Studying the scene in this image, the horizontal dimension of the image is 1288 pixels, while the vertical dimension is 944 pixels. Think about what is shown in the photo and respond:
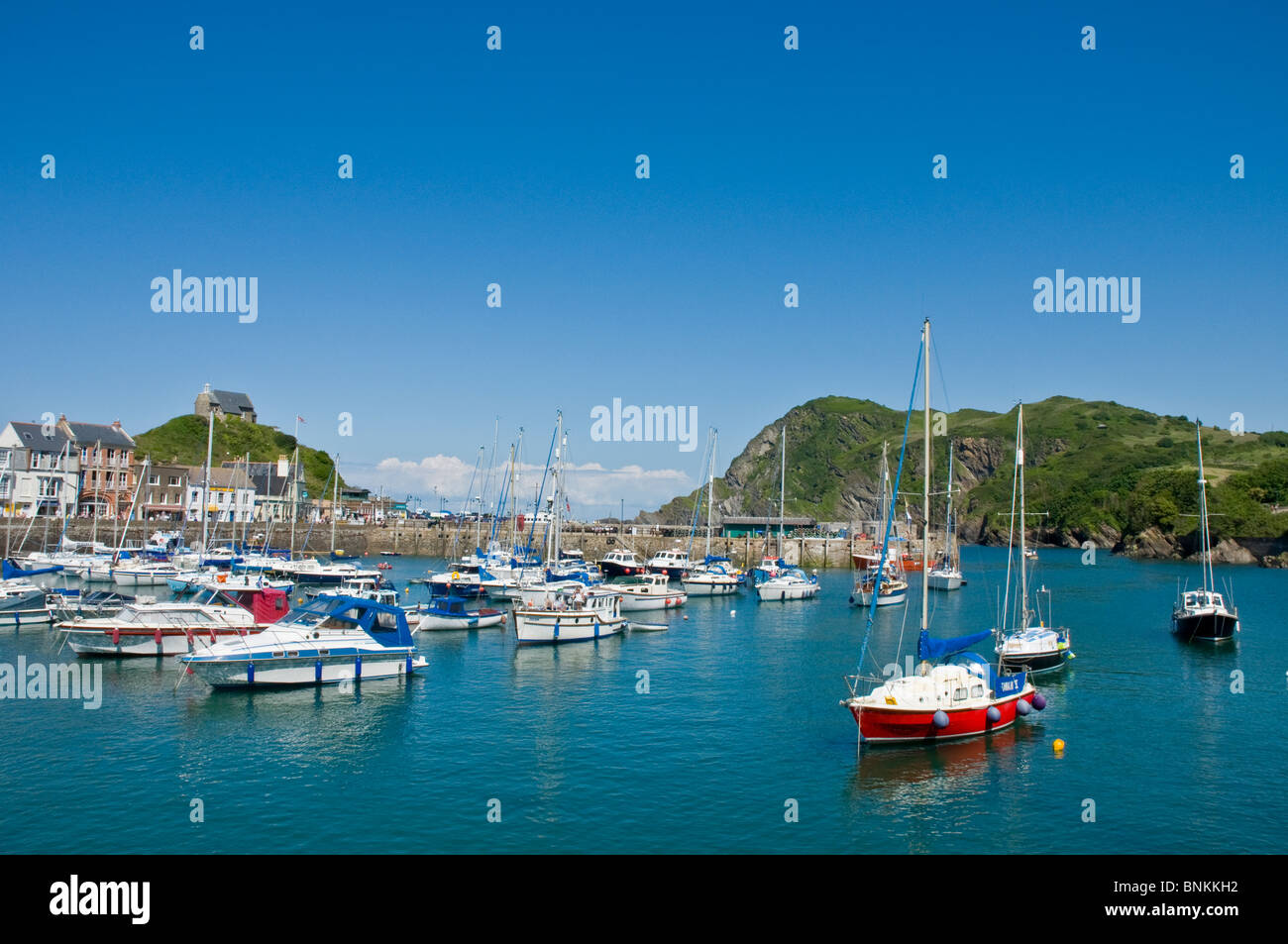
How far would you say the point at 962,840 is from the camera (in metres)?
25.0

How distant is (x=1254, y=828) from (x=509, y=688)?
3159 cm

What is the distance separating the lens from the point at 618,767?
31.5m

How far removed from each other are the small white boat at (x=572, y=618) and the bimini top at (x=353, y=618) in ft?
42.8

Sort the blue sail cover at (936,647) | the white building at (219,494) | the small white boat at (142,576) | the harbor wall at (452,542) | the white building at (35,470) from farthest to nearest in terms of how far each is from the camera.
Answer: the white building at (219,494) < the harbor wall at (452,542) < the white building at (35,470) < the small white boat at (142,576) < the blue sail cover at (936,647)

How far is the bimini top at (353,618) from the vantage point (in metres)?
43.7

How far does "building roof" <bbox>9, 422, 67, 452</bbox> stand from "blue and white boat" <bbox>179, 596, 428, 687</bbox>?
4168 inches

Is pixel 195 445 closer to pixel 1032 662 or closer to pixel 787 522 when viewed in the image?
pixel 787 522

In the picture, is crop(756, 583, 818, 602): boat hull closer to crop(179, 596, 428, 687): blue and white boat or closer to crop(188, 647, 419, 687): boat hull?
crop(179, 596, 428, 687): blue and white boat

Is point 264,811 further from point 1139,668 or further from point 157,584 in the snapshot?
point 157,584

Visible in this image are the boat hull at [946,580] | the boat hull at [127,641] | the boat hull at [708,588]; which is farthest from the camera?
the boat hull at [946,580]

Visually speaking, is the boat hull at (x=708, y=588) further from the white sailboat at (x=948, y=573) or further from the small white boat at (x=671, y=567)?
the white sailboat at (x=948, y=573)

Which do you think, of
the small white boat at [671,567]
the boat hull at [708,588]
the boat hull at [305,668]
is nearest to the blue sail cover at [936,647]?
the boat hull at [305,668]
